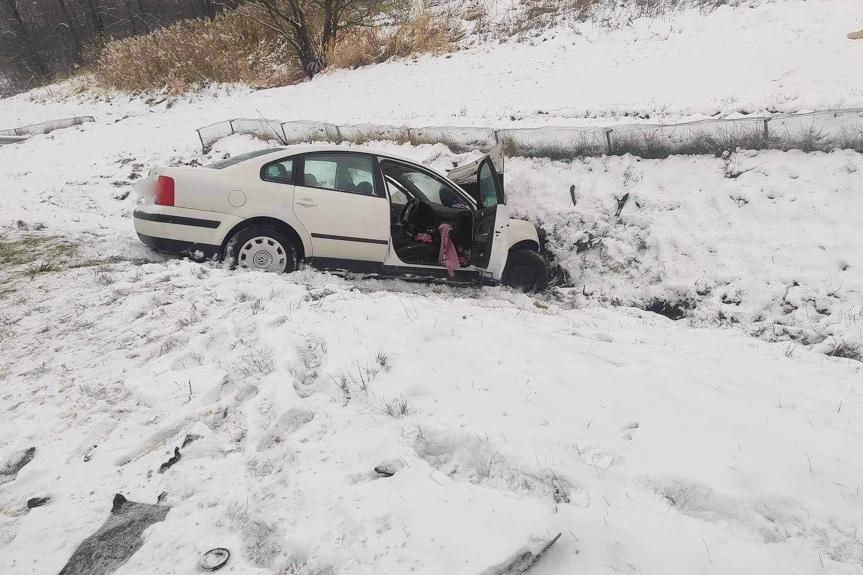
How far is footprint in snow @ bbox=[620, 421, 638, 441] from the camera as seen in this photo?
7.90ft

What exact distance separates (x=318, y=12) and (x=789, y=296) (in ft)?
56.4

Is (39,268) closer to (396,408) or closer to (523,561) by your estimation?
(396,408)

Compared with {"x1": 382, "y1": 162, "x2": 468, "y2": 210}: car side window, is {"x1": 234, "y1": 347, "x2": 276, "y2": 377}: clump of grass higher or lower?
lower

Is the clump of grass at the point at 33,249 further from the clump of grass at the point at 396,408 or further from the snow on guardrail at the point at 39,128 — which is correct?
the snow on guardrail at the point at 39,128

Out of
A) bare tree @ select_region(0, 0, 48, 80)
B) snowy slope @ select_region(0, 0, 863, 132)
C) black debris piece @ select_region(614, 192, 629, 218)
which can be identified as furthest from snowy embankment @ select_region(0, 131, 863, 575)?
bare tree @ select_region(0, 0, 48, 80)

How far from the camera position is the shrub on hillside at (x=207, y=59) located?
17.1 meters

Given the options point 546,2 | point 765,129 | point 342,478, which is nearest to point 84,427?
point 342,478

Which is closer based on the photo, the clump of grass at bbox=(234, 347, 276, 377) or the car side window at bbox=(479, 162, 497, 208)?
the clump of grass at bbox=(234, 347, 276, 377)

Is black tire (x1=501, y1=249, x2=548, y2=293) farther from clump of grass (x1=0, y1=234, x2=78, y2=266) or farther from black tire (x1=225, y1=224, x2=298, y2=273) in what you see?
clump of grass (x1=0, y1=234, x2=78, y2=266)

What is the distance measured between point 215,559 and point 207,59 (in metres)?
19.0

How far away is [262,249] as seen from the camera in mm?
5215

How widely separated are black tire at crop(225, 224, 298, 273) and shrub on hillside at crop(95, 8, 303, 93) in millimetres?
13768

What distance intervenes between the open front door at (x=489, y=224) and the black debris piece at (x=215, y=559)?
4201mm

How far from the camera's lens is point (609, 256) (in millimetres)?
6727
